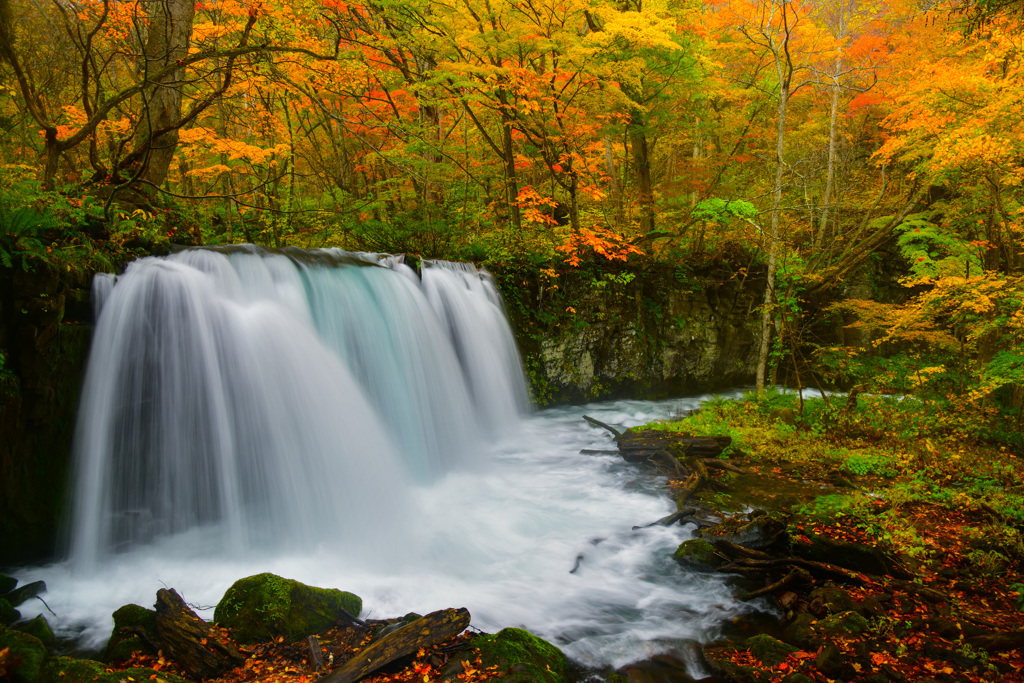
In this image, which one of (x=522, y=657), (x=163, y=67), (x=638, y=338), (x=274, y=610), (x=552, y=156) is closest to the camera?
(x=522, y=657)

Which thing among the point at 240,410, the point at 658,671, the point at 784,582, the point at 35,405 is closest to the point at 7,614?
the point at 35,405

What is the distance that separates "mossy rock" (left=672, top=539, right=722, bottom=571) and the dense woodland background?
562cm

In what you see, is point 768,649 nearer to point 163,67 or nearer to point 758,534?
point 758,534

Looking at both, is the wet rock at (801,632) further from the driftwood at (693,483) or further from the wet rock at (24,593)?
the wet rock at (24,593)

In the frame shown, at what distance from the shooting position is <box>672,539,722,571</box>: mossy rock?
4855 millimetres

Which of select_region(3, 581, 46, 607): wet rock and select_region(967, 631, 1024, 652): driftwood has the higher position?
select_region(3, 581, 46, 607): wet rock

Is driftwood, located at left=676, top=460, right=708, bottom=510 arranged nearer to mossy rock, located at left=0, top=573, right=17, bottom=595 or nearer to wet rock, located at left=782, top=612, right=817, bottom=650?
wet rock, located at left=782, top=612, right=817, bottom=650

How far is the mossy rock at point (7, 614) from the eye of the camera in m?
3.68

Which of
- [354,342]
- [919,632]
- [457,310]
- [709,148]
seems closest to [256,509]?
[354,342]

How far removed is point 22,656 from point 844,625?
4846 mm

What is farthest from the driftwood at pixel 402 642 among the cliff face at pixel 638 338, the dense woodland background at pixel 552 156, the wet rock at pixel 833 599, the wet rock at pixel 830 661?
the cliff face at pixel 638 338

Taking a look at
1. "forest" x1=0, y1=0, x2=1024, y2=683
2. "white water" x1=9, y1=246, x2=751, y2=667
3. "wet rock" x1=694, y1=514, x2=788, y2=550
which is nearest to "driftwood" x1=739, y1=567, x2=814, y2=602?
"forest" x1=0, y1=0, x2=1024, y2=683

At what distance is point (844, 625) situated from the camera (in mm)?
3580

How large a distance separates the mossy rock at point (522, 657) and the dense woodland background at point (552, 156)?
15.9 ft
